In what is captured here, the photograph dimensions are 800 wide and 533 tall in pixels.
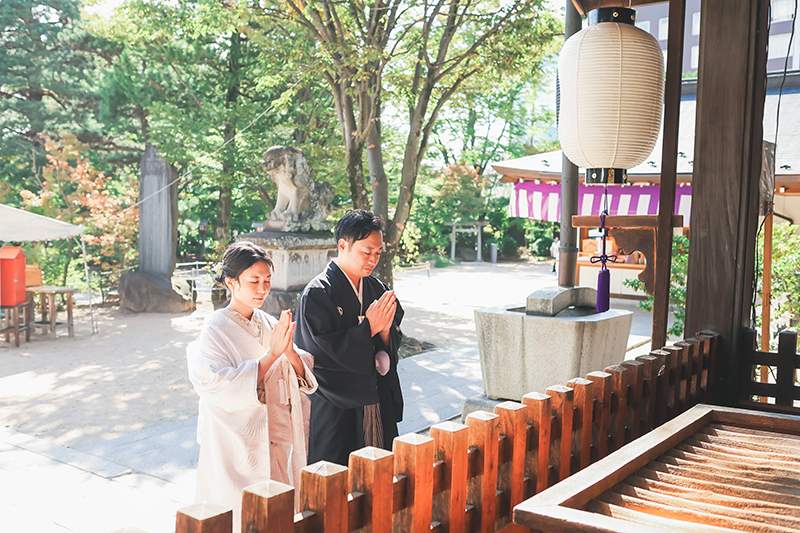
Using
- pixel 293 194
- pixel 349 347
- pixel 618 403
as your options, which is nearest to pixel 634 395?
pixel 618 403

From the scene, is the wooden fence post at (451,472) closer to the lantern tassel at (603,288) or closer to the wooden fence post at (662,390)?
the wooden fence post at (662,390)

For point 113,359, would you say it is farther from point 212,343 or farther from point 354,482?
point 354,482

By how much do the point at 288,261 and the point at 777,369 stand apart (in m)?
6.83

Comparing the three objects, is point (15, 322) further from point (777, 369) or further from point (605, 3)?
point (777, 369)

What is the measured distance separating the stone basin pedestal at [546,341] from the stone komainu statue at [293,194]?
17.3 ft

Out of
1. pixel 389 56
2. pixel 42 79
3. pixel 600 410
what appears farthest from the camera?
pixel 42 79

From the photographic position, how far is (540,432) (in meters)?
1.79

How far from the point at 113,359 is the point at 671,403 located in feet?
24.4

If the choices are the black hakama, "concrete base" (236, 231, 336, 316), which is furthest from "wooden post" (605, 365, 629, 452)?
"concrete base" (236, 231, 336, 316)

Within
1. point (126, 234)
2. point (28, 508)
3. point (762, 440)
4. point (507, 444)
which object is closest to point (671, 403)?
point (762, 440)

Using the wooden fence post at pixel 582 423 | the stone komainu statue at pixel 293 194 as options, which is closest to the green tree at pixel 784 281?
the wooden fence post at pixel 582 423

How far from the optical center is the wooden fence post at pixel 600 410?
6.82 ft

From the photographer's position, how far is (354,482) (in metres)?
1.33

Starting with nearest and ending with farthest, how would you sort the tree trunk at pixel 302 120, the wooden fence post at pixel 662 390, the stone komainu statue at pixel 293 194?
the wooden fence post at pixel 662 390, the stone komainu statue at pixel 293 194, the tree trunk at pixel 302 120
